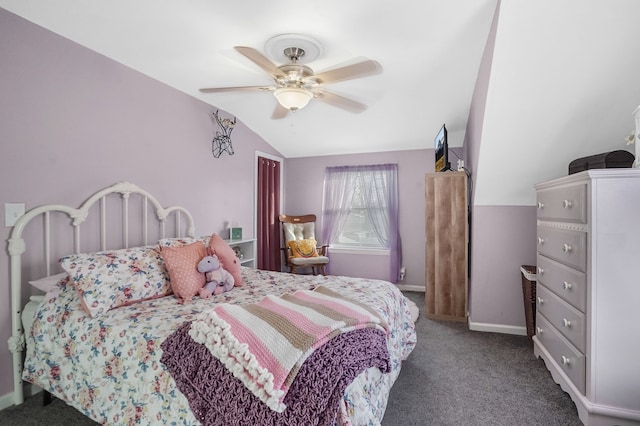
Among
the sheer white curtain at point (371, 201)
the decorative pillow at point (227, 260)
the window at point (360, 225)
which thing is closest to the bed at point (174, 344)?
the decorative pillow at point (227, 260)

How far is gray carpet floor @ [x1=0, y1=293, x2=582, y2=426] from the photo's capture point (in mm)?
1856

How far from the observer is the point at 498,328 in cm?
313

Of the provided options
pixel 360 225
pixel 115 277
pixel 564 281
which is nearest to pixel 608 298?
pixel 564 281

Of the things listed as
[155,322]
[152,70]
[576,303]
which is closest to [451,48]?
[576,303]

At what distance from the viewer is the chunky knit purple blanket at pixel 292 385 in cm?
111

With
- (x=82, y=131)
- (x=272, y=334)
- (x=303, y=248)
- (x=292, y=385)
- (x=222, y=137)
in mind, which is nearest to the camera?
(x=292, y=385)

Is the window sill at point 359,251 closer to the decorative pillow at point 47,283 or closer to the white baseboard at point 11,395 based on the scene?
the decorative pillow at point 47,283

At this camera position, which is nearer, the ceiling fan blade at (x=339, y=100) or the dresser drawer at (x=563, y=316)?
the dresser drawer at (x=563, y=316)

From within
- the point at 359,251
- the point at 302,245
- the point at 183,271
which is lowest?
the point at 359,251

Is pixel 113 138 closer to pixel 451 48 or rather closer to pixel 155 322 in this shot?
pixel 155 322

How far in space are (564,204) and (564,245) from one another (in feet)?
0.86

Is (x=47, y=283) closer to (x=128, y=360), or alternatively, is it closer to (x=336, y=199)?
(x=128, y=360)

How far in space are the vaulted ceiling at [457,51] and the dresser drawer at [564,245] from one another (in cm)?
68

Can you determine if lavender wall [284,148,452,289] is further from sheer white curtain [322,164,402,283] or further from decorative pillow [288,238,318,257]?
decorative pillow [288,238,318,257]
